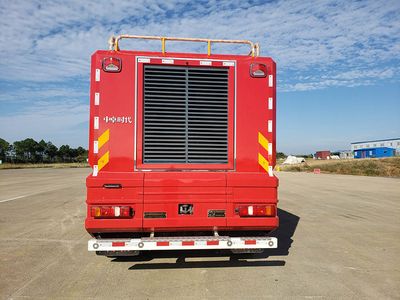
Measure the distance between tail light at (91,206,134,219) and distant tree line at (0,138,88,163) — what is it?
121 m

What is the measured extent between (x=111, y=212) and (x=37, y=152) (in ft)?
466

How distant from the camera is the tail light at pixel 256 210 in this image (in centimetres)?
475

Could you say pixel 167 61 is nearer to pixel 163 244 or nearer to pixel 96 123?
pixel 96 123

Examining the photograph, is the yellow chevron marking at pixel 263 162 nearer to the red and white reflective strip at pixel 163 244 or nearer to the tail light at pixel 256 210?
the tail light at pixel 256 210

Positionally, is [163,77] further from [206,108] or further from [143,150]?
[143,150]

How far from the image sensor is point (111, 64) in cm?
479

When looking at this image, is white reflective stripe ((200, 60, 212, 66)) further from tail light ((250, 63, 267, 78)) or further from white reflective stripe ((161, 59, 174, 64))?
tail light ((250, 63, 267, 78))

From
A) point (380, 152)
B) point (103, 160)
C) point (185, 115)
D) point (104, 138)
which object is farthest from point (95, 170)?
point (380, 152)

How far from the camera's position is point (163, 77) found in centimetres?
499

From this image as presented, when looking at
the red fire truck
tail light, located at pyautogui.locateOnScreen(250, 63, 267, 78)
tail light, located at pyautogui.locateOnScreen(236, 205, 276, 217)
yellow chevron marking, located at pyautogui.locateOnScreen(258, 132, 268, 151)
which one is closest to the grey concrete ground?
the red fire truck

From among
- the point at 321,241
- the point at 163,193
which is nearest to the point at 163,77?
the point at 163,193

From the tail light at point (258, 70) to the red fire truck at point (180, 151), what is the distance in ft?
0.06

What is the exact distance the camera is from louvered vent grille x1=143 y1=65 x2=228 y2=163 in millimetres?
4949

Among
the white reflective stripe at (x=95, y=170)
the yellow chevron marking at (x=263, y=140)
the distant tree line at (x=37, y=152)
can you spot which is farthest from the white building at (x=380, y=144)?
the white reflective stripe at (x=95, y=170)
